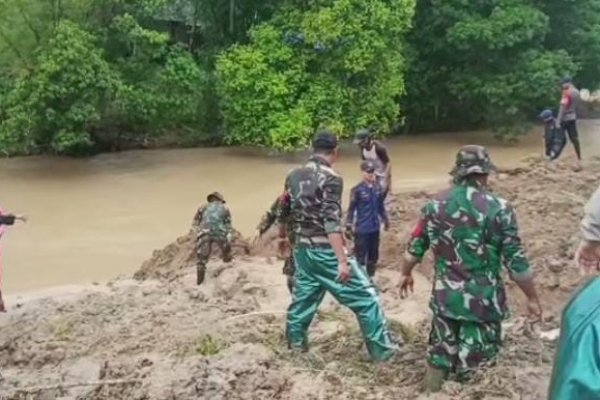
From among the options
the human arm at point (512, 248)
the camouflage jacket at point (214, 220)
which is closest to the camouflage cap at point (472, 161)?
the human arm at point (512, 248)

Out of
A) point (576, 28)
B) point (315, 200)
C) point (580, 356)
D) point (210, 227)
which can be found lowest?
point (210, 227)

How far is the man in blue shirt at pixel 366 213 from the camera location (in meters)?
9.02

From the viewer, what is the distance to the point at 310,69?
76.1 ft

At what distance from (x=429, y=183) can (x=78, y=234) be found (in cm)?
748

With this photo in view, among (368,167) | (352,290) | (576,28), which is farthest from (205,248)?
(576,28)

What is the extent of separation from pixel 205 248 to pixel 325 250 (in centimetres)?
433

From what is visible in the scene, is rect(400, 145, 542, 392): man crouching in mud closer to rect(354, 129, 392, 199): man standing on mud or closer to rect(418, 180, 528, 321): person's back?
rect(418, 180, 528, 321): person's back

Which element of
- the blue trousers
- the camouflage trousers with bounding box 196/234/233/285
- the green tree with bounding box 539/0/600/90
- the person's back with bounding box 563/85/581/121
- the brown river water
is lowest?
the brown river water

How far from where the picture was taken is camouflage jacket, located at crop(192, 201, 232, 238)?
10.5 metres

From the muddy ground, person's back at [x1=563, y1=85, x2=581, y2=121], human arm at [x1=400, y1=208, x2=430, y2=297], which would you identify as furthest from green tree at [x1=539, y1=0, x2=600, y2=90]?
human arm at [x1=400, y1=208, x2=430, y2=297]

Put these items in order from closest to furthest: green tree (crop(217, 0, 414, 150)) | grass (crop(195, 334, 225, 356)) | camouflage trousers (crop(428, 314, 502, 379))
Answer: camouflage trousers (crop(428, 314, 502, 379)) → grass (crop(195, 334, 225, 356)) → green tree (crop(217, 0, 414, 150))

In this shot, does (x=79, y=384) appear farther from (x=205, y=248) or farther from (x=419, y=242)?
(x=205, y=248)

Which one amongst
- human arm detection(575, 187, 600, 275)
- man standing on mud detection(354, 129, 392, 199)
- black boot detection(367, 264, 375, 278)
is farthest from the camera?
man standing on mud detection(354, 129, 392, 199)

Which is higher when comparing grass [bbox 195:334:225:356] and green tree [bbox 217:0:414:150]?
green tree [bbox 217:0:414:150]
